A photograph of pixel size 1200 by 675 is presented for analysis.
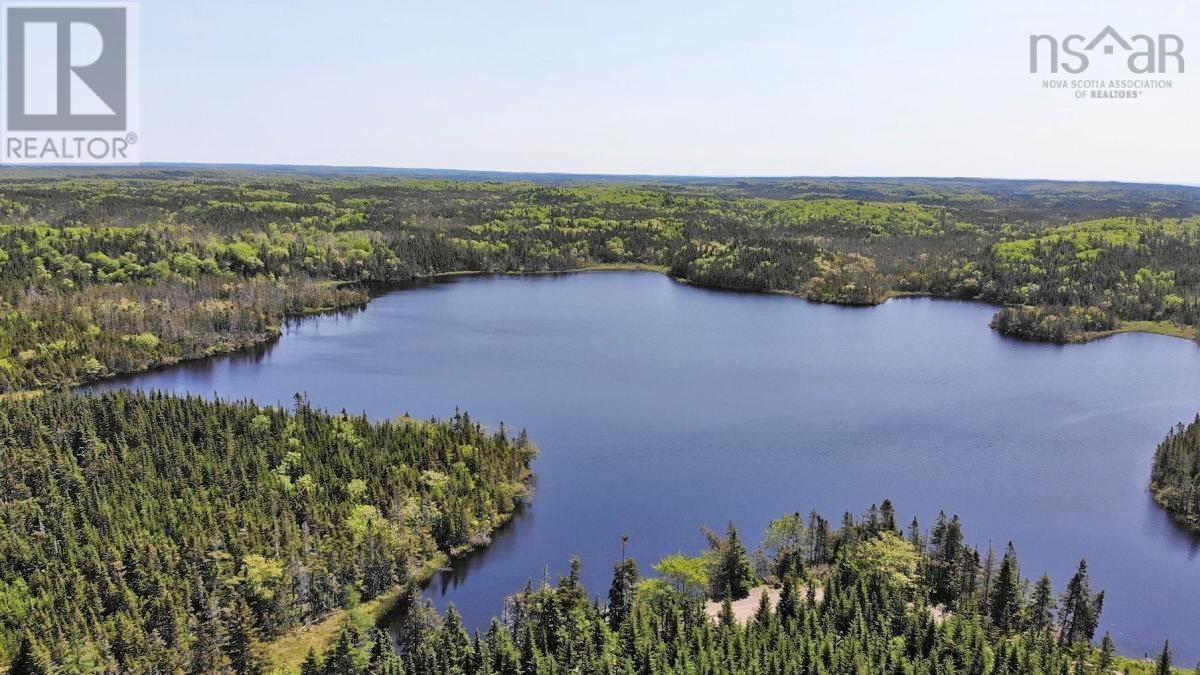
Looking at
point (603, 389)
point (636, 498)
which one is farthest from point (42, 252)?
point (636, 498)

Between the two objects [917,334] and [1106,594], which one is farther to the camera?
[917,334]

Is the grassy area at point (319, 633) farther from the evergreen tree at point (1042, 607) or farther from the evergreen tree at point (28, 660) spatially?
the evergreen tree at point (1042, 607)

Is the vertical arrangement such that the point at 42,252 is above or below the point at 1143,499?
above

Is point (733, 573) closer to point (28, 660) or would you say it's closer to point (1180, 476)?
point (28, 660)

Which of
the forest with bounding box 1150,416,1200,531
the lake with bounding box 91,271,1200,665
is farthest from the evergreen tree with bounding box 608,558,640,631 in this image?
the forest with bounding box 1150,416,1200,531

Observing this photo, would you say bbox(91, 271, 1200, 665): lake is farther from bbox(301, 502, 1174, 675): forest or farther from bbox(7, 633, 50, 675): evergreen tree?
bbox(7, 633, 50, 675): evergreen tree

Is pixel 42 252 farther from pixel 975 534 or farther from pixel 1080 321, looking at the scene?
pixel 1080 321

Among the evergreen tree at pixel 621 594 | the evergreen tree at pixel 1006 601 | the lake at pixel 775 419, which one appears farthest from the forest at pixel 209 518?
the evergreen tree at pixel 1006 601

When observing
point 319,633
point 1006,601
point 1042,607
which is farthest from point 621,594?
point 1042,607
